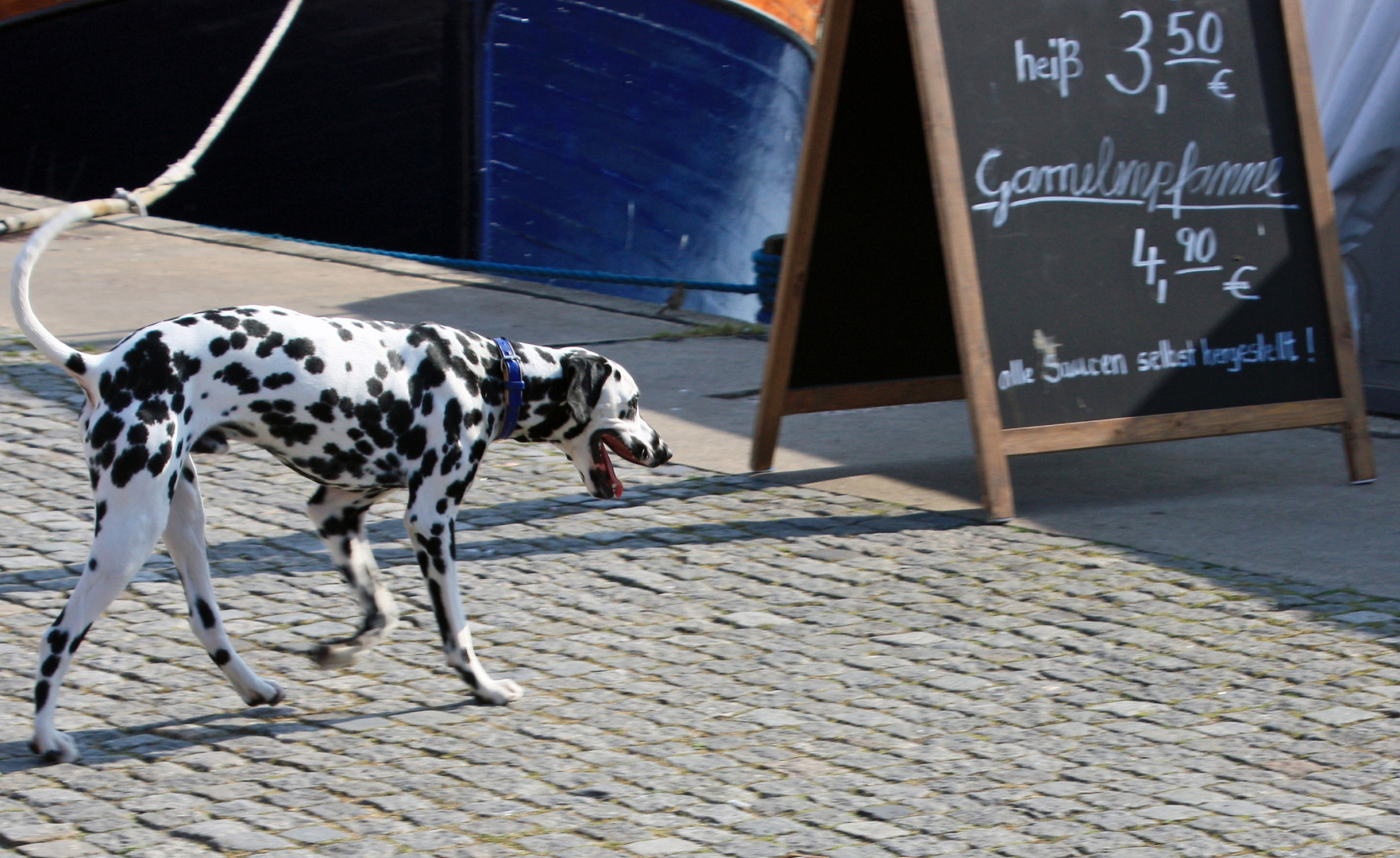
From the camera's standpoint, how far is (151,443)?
4074 millimetres

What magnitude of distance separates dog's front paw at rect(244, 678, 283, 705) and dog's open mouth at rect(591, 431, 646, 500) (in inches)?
40.6

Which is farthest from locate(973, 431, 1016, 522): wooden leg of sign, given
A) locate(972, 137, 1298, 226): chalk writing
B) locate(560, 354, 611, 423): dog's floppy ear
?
locate(560, 354, 611, 423): dog's floppy ear

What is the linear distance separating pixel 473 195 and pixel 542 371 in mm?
8978

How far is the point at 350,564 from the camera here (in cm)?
476

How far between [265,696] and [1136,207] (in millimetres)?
3986

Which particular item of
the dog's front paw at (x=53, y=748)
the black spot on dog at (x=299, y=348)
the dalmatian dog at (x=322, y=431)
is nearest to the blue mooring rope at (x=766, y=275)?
the dalmatian dog at (x=322, y=431)

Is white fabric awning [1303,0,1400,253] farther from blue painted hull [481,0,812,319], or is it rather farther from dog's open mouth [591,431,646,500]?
blue painted hull [481,0,812,319]

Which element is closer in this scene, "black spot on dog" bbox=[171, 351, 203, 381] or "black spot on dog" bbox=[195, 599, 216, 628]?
"black spot on dog" bbox=[171, 351, 203, 381]

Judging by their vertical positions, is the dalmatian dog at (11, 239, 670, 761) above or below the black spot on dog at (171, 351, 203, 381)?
below

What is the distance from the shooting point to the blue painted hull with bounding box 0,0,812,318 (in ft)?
43.1

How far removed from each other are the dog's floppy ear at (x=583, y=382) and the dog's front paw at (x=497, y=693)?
76 centimetres

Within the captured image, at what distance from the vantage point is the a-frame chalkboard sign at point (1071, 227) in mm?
6484

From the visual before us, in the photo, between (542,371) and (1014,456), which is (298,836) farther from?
(1014,456)

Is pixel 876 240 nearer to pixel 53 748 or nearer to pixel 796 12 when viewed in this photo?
pixel 53 748
